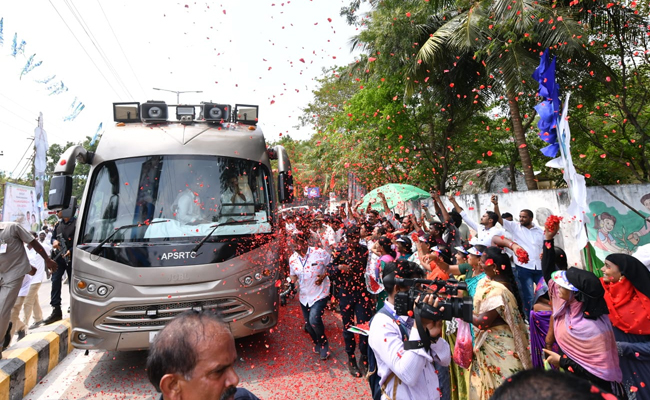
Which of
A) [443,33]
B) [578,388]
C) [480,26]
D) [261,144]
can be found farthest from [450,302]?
[443,33]

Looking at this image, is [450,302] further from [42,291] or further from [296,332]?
[42,291]

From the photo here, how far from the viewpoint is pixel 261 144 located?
6078 millimetres

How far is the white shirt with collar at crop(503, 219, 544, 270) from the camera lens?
5.81 meters

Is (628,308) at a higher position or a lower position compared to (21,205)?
lower

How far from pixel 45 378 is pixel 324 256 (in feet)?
13.0

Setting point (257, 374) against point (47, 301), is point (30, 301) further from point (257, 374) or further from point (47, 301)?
point (257, 374)

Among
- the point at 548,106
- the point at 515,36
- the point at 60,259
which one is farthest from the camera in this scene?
the point at 515,36

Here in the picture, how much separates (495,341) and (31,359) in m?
5.30

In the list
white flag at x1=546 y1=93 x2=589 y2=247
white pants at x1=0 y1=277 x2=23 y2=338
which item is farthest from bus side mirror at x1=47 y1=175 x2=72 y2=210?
white flag at x1=546 y1=93 x2=589 y2=247

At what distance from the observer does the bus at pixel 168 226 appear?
4.74 m

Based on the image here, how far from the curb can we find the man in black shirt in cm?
373

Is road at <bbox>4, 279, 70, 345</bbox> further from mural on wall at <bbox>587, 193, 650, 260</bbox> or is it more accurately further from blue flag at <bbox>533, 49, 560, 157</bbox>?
mural on wall at <bbox>587, 193, 650, 260</bbox>

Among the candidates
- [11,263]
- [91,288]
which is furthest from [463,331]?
[11,263]

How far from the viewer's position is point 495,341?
313cm
